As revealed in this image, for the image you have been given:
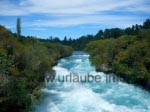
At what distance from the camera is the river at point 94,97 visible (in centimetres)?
2345

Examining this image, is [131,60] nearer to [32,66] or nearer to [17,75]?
[32,66]

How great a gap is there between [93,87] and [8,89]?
1545 centimetres

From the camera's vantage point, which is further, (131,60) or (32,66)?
(131,60)

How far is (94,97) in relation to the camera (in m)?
27.2

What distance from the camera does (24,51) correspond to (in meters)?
23.3

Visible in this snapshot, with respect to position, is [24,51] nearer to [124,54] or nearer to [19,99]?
[19,99]

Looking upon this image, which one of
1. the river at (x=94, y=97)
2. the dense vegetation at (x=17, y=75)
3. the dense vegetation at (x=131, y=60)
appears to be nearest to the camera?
the dense vegetation at (x=17, y=75)

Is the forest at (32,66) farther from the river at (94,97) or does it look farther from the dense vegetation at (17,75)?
the river at (94,97)

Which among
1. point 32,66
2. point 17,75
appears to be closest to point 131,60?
point 32,66

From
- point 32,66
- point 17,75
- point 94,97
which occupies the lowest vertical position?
point 94,97

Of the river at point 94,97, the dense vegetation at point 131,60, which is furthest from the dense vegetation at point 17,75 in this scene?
the dense vegetation at point 131,60

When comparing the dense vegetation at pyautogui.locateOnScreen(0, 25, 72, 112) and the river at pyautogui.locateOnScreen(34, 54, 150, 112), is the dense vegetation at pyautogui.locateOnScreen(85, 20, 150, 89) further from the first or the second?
the dense vegetation at pyautogui.locateOnScreen(0, 25, 72, 112)

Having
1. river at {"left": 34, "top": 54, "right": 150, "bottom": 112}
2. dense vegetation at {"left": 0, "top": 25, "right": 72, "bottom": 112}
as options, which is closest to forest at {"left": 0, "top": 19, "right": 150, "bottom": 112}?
dense vegetation at {"left": 0, "top": 25, "right": 72, "bottom": 112}

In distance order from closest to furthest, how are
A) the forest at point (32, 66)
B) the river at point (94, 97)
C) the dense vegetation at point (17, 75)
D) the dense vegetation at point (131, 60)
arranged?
the dense vegetation at point (17, 75) → the forest at point (32, 66) → the river at point (94, 97) → the dense vegetation at point (131, 60)
